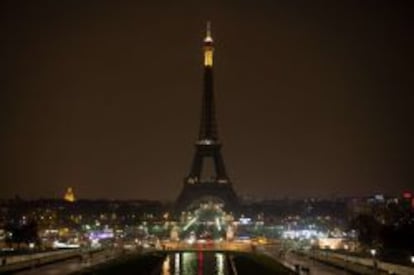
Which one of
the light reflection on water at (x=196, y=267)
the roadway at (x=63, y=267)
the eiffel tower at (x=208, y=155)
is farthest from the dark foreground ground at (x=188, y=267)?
the eiffel tower at (x=208, y=155)

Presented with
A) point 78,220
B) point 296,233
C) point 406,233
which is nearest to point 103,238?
point 296,233

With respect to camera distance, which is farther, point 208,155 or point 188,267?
point 208,155

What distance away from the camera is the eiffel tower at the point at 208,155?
11362 cm

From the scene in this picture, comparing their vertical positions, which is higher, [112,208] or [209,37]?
[209,37]

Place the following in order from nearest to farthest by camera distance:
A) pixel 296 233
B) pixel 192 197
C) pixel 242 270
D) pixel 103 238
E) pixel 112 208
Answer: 1. pixel 242 270
2. pixel 103 238
3. pixel 296 233
4. pixel 192 197
5. pixel 112 208

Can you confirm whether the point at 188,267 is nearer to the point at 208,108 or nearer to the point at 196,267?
the point at 196,267

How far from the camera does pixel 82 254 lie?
190 feet

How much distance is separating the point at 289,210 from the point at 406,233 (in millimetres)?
113328

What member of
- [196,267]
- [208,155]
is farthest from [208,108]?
[196,267]

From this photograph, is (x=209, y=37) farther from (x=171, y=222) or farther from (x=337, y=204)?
(x=337, y=204)

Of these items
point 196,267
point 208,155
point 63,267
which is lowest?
point 63,267

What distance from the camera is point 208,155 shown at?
378 feet

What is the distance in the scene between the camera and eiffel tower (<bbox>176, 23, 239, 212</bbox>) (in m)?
114

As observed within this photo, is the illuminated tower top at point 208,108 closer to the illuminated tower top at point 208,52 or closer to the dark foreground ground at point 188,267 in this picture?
the illuminated tower top at point 208,52
